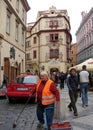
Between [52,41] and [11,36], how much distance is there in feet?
101

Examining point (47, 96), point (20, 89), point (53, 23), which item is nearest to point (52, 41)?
point (53, 23)

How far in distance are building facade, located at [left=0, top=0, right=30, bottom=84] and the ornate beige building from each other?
22.4 m

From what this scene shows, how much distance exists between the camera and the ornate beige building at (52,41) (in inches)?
2238

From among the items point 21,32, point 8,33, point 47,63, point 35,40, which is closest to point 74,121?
point 8,33

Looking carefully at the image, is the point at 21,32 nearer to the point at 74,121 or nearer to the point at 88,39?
the point at 74,121

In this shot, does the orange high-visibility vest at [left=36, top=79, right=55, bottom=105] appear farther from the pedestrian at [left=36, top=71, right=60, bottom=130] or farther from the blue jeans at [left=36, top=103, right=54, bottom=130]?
the blue jeans at [left=36, top=103, right=54, bottom=130]

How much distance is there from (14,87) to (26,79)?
88 cm

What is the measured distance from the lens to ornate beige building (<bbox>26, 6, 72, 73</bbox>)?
56844 mm

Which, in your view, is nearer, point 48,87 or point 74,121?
point 48,87

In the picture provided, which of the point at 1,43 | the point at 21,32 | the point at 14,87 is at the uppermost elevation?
the point at 21,32

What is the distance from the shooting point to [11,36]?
27484mm

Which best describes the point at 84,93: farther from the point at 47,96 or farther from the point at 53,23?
the point at 53,23

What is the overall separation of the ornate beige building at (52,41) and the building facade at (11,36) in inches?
883

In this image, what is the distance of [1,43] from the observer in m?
23.1
